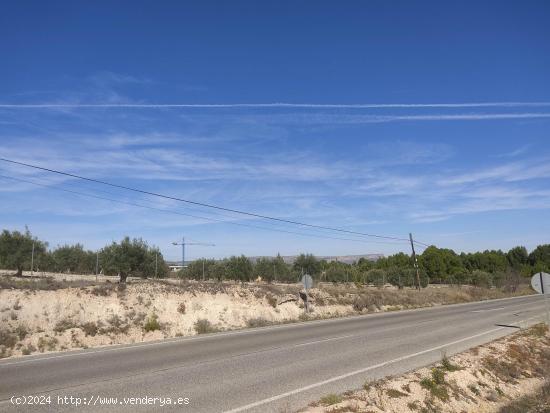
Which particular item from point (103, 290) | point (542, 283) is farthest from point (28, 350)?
point (542, 283)

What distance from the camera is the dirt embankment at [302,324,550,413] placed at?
822 centimetres

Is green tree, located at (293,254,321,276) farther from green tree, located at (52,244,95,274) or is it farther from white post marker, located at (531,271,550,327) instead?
white post marker, located at (531,271,550,327)

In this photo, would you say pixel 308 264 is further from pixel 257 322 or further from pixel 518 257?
pixel 518 257

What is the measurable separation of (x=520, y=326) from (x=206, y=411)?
1839 cm

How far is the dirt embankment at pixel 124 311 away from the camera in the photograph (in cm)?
1808

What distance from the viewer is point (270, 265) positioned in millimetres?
67625

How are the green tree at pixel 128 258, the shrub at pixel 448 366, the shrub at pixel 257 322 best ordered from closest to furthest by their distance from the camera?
the shrub at pixel 448 366 < the shrub at pixel 257 322 < the green tree at pixel 128 258

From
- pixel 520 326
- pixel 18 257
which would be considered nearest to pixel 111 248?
pixel 18 257

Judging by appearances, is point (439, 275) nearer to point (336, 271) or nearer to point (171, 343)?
point (336, 271)

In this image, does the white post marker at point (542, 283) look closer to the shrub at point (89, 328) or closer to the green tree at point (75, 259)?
the shrub at point (89, 328)

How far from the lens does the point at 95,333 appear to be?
62.2ft

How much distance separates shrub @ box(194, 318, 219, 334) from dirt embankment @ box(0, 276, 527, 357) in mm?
45

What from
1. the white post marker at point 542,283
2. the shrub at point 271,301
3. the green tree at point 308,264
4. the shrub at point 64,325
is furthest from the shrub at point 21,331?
the green tree at point 308,264

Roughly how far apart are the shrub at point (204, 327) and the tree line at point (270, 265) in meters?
15.4
